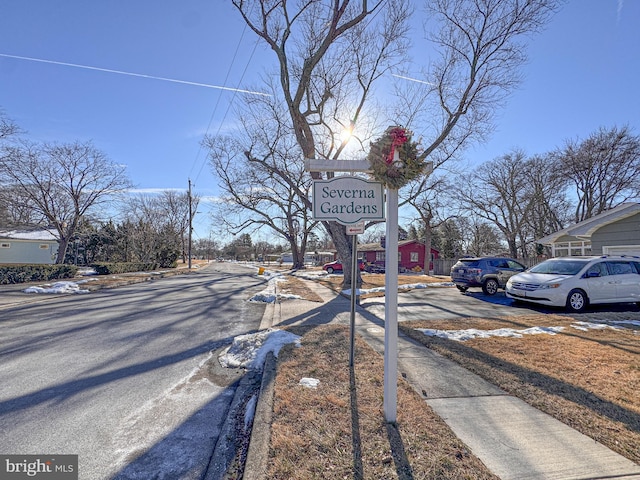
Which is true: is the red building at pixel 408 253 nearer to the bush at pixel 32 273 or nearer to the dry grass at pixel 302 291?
the dry grass at pixel 302 291

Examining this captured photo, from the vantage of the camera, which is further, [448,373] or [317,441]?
[448,373]

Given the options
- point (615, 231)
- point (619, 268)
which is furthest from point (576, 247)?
point (619, 268)

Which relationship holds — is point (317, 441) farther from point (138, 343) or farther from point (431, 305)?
point (431, 305)

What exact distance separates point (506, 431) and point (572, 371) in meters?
2.11

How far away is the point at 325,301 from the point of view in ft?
35.8

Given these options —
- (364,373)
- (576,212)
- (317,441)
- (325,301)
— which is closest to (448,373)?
(364,373)

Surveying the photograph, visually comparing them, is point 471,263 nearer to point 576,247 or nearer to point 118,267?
point 576,247

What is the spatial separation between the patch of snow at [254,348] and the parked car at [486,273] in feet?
29.2

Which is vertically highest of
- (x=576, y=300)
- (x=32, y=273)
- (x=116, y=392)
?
(x=32, y=273)

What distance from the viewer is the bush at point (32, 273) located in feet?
49.1

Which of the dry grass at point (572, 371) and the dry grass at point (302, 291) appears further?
the dry grass at point (302, 291)

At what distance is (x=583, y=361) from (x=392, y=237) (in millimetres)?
3815

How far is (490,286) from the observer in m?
12.0

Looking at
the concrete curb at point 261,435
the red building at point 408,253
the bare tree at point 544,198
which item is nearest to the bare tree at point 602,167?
the bare tree at point 544,198
